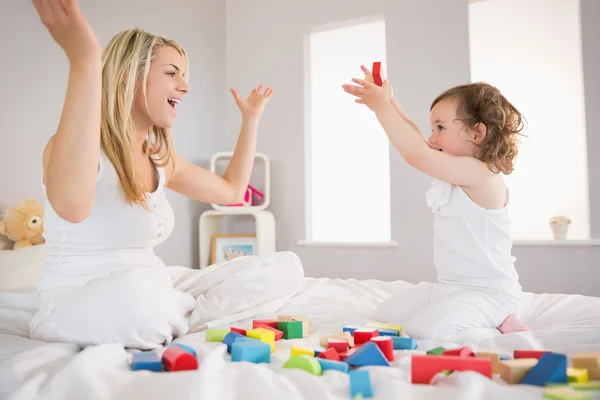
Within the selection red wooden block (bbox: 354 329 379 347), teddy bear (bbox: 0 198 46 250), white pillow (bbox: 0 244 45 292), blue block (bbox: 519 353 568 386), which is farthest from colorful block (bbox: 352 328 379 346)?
teddy bear (bbox: 0 198 46 250)

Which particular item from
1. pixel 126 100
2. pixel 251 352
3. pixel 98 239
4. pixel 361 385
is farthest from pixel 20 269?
pixel 361 385

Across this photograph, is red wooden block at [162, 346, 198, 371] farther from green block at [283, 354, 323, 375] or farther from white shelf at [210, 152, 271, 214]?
white shelf at [210, 152, 271, 214]

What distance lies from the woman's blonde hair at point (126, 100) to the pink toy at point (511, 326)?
98cm

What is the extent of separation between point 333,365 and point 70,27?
74cm

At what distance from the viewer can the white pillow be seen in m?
1.74

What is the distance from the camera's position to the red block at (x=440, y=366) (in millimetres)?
811

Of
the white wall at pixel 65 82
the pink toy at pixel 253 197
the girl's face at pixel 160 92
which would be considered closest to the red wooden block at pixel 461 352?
the girl's face at pixel 160 92

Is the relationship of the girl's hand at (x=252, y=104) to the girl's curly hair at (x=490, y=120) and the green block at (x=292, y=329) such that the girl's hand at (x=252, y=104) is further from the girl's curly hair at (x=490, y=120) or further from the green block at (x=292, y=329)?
the green block at (x=292, y=329)

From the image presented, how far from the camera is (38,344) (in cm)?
107

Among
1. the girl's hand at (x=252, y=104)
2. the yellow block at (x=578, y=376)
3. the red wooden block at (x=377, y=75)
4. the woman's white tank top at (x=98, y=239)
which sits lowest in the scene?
the yellow block at (x=578, y=376)

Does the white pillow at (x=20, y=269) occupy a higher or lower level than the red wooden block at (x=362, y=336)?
higher

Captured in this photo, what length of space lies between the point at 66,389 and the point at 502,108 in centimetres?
140

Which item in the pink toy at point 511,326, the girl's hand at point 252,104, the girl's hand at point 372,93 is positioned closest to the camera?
the pink toy at point 511,326

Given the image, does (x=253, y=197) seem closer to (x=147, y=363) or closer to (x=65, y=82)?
(x=65, y=82)
